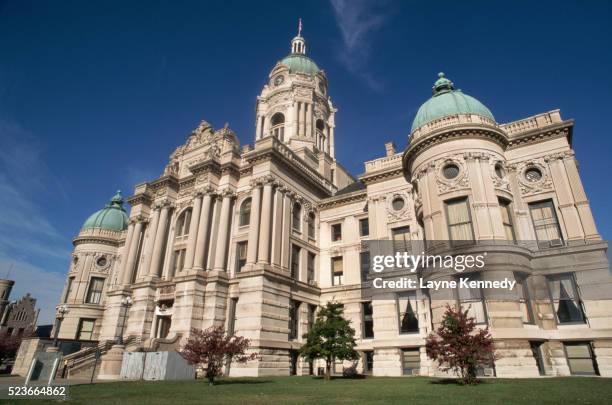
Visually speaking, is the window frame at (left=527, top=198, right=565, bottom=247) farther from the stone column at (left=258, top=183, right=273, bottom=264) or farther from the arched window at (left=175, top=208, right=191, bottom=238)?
the arched window at (left=175, top=208, right=191, bottom=238)

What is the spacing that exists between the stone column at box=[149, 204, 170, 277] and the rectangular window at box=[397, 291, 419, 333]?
75.4ft

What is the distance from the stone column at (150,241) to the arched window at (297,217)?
1473cm

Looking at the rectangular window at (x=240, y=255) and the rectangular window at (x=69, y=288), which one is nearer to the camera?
the rectangular window at (x=240, y=255)

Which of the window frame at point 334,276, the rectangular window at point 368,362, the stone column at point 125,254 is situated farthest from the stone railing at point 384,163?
the stone column at point 125,254

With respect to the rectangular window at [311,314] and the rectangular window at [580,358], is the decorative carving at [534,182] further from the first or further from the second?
the rectangular window at [311,314]

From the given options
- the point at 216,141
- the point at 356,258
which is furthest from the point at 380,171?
the point at 216,141

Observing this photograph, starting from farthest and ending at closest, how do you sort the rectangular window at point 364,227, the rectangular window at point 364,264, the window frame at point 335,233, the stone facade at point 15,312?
the stone facade at point 15,312
the window frame at point 335,233
the rectangular window at point 364,227
the rectangular window at point 364,264

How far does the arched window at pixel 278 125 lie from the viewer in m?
47.8

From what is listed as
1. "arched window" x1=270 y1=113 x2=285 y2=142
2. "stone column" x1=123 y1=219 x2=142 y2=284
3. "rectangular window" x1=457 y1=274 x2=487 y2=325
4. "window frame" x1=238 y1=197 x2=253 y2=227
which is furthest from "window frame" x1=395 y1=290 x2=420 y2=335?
"stone column" x1=123 y1=219 x2=142 y2=284

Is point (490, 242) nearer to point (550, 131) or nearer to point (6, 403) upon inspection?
point (550, 131)

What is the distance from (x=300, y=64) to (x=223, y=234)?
31.6m

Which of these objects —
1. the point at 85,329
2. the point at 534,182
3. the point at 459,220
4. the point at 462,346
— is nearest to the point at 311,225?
the point at 459,220

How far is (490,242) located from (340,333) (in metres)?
10.8

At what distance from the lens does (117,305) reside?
1459 inches
